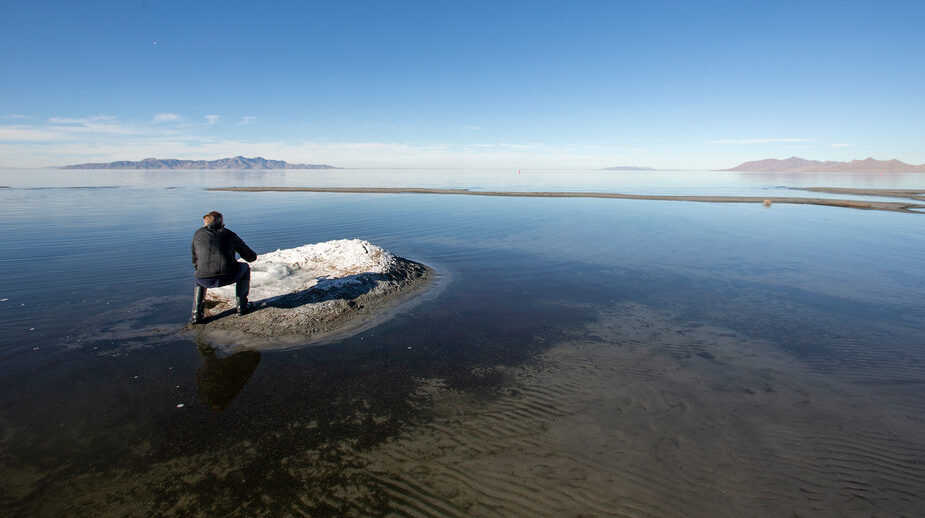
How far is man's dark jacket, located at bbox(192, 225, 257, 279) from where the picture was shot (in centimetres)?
850

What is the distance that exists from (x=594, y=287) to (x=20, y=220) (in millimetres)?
32604

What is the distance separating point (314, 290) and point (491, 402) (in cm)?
593

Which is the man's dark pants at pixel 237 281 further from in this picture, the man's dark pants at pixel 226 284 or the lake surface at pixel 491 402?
the lake surface at pixel 491 402

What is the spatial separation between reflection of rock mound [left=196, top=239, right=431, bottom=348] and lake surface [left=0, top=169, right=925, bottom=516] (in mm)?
891

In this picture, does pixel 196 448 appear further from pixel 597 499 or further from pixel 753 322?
pixel 753 322

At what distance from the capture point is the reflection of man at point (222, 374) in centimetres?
629

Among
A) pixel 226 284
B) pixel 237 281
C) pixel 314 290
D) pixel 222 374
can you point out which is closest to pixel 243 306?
pixel 237 281

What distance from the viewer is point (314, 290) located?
10305 mm

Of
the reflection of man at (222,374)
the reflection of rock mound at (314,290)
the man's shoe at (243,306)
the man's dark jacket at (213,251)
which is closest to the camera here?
the reflection of man at (222,374)

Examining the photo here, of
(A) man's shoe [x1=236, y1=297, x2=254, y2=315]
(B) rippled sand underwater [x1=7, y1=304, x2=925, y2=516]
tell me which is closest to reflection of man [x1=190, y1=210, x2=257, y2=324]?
(A) man's shoe [x1=236, y1=297, x2=254, y2=315]

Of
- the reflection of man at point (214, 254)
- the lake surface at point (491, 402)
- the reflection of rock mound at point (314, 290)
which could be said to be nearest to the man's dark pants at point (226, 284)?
the reflection of man at point (214, 254)

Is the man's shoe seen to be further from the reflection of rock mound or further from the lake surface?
the lake surface

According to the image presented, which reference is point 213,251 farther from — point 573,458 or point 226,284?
point 573,458

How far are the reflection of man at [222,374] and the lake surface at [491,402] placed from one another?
43 millimetres
